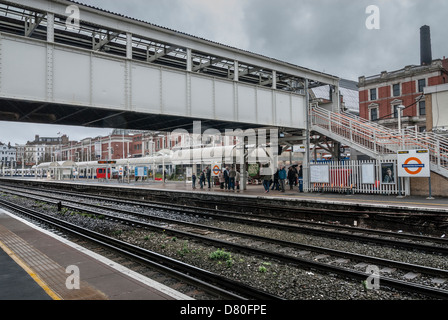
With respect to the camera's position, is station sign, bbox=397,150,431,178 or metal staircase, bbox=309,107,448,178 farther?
metal staircase, bbox=309,107,448,178

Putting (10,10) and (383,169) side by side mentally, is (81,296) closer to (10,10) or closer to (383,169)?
(10,10)

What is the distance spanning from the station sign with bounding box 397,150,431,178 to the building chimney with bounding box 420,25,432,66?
55438mm

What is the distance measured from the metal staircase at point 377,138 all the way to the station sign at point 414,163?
137cm

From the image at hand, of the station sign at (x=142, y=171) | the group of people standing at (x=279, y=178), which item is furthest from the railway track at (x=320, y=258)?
the station sign at (x=142, y=171)

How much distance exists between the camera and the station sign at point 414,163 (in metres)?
15.3

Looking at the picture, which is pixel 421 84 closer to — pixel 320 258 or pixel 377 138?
pixel 377 138

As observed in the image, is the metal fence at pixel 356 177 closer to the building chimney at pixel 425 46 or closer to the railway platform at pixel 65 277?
the railway platform at pixel 65 277

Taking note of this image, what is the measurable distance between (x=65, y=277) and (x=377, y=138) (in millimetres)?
19811

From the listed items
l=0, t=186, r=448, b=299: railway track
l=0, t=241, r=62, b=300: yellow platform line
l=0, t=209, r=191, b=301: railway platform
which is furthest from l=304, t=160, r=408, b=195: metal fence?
l=0, t=241, r=62, b=300: yellow platform line

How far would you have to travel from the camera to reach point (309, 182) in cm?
2092

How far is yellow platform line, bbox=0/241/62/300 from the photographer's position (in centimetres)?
456

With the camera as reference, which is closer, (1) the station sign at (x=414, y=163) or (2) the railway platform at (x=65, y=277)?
(2) the railway platform at (x=65, y=277)

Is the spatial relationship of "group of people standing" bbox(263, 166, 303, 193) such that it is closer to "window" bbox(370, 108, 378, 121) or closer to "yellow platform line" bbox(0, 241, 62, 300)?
"yellow platform line" bbox(0, 241, 62, 300)
